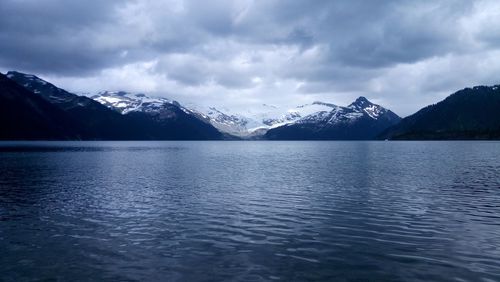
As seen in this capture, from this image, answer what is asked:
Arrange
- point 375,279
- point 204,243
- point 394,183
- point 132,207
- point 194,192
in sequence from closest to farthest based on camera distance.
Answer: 1. point 375,279
2. point 204,243
3. point 132,207
4. point 194,192
5. point 394,183

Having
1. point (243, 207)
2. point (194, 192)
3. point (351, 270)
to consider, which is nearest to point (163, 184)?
point (194, 192)

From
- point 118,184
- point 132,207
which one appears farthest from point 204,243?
point 118,184

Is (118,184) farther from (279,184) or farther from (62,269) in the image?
(62,269)

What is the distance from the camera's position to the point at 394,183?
65.4 m

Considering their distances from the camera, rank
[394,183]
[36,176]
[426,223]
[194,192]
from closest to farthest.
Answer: [426,223] < [194,192] < [394,183] < [36,176]

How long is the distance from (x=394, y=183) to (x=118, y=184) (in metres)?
47.2

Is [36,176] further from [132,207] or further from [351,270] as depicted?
[351,270]

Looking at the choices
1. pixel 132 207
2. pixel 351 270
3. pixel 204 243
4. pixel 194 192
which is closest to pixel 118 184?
pixel 194 192

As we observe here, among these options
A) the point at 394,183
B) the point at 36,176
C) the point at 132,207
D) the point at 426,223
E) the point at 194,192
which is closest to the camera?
the point at 426,223

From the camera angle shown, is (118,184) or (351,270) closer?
(351,270)

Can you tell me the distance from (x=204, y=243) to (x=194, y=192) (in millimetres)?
28216

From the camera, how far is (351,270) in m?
23.6

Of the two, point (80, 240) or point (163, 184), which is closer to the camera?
point (80, 240)

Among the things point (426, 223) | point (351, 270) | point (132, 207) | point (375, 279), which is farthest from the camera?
point (132, 207)
